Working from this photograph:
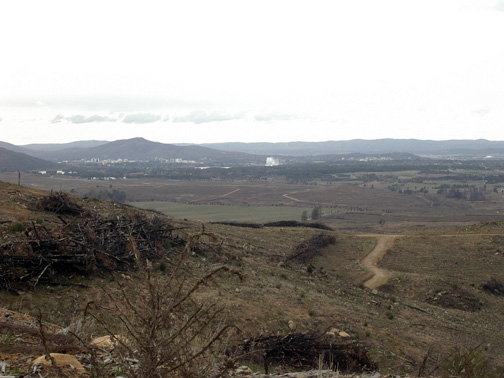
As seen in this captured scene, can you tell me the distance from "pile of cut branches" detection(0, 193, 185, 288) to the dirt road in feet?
37.9

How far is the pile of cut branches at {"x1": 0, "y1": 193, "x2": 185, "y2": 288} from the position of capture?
379 inches

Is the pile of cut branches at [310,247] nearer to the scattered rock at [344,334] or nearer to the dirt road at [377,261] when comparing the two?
the dirt road at [377,261]

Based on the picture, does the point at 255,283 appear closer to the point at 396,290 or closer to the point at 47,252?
the point at 47,252

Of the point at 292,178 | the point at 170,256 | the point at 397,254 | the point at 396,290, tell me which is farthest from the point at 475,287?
the point at 292,178

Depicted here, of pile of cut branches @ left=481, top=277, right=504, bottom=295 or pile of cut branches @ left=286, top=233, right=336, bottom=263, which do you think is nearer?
pile of cut branches @ left=481, top=277, right=504, bottom=295

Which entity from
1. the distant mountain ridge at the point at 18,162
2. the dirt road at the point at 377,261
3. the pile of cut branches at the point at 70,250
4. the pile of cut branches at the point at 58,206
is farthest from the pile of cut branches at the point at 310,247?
the distant mountain ridge at the point at 18,162

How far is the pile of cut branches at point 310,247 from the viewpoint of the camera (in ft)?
75.2

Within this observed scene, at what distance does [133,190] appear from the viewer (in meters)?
106

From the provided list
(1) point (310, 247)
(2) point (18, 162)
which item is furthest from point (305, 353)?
(2) point (18, 162)

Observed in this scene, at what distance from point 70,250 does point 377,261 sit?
19.2m

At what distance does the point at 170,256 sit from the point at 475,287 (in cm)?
1550

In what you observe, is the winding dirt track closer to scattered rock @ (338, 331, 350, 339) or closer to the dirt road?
the dirt road

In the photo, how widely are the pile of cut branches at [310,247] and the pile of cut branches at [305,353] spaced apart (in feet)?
41.2

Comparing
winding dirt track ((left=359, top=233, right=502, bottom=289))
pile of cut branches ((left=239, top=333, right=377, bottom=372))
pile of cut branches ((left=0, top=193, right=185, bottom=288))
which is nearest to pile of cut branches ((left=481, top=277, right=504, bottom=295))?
winding dirt track ((left=359, top=233, right=502, bottom=289))
